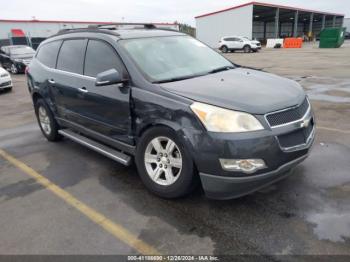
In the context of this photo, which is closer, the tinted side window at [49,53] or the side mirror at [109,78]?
the side mirror at [109,78]

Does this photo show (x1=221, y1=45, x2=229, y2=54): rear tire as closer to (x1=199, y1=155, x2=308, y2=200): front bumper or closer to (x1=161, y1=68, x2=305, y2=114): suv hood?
(x1=161, y1=68, x2=305, y2=114): suv hood

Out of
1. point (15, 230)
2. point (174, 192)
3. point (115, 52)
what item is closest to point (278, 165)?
point (174, 192)

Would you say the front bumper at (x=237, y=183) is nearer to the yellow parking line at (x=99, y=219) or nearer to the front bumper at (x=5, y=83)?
the yellow parking line at (x=99, y=219)

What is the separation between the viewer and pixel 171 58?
3.90 m

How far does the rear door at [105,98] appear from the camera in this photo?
3.60 meters

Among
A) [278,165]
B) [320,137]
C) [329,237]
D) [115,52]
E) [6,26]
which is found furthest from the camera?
[6,26]

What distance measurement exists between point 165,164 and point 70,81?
2108 mm

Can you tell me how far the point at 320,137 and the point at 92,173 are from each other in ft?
12.0

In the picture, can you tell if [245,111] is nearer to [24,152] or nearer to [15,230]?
[15,230]

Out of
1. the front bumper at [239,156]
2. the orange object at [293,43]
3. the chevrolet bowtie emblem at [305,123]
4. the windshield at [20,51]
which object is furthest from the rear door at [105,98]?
the orange object at [293,43]

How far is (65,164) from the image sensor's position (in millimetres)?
4523

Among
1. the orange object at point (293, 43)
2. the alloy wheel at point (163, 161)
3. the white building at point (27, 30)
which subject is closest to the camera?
the alloy wheel at point (163, 161)

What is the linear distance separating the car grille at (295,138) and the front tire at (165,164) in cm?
87

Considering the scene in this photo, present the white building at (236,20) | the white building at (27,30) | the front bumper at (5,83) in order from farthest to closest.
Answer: the white building at (236,20) → the white building at (27,30) → the front bumper at (5,83)
